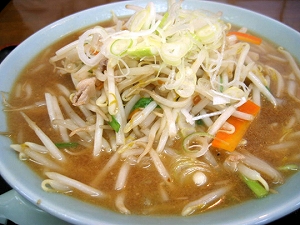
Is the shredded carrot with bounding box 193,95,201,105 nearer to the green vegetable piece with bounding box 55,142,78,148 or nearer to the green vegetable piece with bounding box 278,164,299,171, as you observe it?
the green vegetable piece with bounding box 278,164,299,171

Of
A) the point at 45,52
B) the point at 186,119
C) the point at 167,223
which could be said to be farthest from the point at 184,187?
the point at 45,52

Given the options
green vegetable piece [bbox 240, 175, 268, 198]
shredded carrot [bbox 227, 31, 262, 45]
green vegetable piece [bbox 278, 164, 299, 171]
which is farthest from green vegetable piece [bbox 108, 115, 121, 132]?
shredded carrot [bbox 227, 31, 262, 45]

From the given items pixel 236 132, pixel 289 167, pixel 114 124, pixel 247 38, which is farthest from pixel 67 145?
pixel 247 38

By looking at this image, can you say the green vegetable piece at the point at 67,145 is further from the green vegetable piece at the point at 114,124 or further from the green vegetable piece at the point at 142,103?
the green vegetable piece at the point at 142,103

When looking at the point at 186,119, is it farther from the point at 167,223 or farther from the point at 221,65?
the point at 167,223

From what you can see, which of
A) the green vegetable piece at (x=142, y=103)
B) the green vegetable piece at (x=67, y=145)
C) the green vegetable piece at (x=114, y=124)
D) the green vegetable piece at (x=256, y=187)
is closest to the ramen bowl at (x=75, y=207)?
the green vegetable piece at (x=256, y=187)
